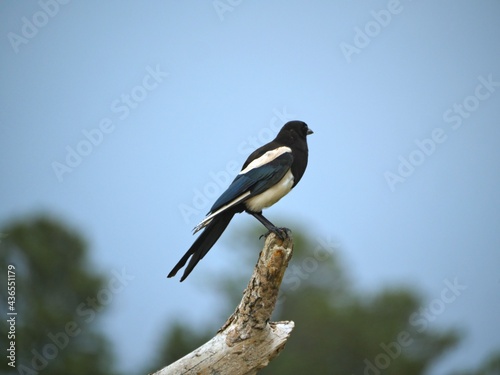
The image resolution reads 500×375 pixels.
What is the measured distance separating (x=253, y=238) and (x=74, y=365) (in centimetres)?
877

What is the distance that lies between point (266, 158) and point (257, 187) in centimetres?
33

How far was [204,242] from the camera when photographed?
23.1ft

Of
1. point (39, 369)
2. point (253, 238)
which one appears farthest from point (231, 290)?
point (39, 369)

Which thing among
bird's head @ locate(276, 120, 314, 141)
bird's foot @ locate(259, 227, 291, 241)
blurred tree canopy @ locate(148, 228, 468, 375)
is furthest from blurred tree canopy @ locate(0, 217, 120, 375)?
bird's foot @ locate(259, 227, 291, 241)

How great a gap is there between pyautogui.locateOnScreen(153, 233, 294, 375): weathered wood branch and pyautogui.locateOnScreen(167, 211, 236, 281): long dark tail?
0.79 m

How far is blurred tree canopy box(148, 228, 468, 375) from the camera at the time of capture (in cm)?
2842

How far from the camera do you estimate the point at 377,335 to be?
1196 inches

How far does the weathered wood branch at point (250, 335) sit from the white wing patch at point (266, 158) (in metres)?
1.33

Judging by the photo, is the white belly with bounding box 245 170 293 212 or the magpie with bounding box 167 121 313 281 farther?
the white belly with bounding box 245 170 293 212

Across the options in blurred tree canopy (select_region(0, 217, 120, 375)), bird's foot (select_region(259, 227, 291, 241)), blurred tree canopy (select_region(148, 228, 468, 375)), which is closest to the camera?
bird's foot (select_region(259, 227, 291, 241))

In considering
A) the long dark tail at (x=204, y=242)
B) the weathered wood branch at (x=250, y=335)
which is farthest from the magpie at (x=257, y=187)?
the weathered wood branch at (x=250, y=335)

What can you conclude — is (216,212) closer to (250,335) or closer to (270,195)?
(270,195)

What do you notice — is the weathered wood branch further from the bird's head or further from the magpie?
the bird's head

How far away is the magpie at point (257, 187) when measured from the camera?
23.0 ft
